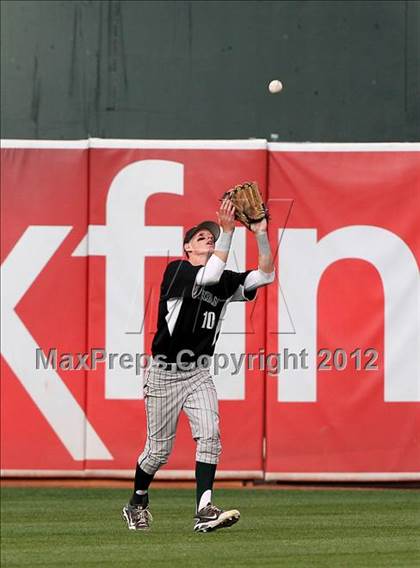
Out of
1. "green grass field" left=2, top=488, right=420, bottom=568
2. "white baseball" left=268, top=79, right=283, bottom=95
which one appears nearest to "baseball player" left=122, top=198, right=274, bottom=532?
"green grass field" left=2, top=488, right=420, bottom=568

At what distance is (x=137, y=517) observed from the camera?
7.40 metres

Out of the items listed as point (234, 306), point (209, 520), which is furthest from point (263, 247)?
point (234, 306)

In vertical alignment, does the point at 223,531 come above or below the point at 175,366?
below

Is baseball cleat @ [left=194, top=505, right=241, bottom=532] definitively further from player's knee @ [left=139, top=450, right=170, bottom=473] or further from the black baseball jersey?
the black baseball jersey

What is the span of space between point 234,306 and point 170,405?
8.81 ft

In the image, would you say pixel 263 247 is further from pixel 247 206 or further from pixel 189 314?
pixel 189 314

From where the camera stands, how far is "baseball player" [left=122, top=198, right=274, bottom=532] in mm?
7109

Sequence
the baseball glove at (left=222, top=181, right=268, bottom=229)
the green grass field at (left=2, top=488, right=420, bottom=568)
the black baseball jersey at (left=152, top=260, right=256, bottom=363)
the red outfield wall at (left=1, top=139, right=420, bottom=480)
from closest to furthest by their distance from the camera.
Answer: the green grass field at (left=2, top=488, right=420, bottom=568), the baseball glove at (left=222, top=181, right=268, bottom=229), the black baseball jersey at (left=152, top=260, right=256, bottom=363), the red outfield wall at (left=1, top=139, right=420, bottom=480)

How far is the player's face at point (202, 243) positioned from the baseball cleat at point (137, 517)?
152cm

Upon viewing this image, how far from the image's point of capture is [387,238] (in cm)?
986

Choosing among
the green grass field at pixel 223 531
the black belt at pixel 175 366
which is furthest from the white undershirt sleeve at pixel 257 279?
the green grass field at pixel 223 531

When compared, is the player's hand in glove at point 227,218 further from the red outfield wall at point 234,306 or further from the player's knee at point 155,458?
the red outfield wall at point 234,306

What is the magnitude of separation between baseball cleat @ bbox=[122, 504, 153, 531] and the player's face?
4.99ft

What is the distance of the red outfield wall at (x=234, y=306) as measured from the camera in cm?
981
